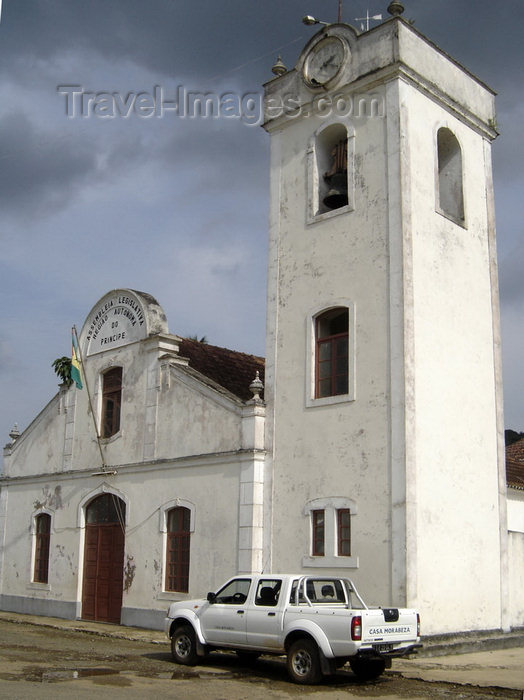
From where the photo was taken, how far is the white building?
16062mm

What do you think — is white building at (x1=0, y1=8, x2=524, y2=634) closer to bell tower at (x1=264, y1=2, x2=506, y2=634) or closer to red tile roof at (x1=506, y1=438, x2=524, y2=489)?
bell tower at (x1=264, y1=2, x2=506, y2=634)

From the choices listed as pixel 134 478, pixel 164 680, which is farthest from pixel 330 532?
pixel 134 478

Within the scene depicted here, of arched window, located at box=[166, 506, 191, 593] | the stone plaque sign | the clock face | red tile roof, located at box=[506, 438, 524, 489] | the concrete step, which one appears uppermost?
the clock face

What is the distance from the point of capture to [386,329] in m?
16.5

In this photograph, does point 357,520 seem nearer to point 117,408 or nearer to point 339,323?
point 339,323

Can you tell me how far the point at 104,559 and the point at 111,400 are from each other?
412 cm

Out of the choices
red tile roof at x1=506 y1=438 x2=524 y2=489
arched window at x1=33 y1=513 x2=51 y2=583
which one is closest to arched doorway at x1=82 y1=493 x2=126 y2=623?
arched window at x1=33 y1=513 x2=51 y2=583

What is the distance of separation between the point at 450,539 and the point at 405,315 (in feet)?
14.6

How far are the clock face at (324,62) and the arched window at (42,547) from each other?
45.9 ft

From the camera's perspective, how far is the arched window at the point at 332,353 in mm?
17312

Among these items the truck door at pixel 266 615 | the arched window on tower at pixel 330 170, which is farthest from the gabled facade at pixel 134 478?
the arched window on tower at pixel 330 170

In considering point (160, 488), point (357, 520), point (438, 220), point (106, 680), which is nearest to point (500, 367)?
point (438, 220)

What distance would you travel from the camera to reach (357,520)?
16.0 meters

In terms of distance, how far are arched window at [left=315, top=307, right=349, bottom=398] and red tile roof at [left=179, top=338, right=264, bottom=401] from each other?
372cm
